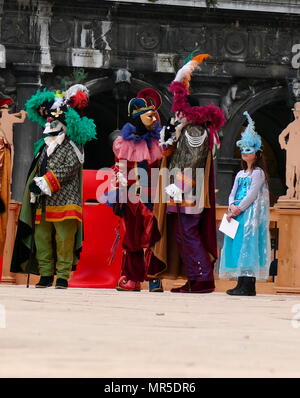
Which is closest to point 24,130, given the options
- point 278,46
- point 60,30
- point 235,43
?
point 60,30

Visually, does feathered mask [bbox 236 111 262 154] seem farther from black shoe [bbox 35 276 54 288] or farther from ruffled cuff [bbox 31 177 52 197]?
black shoe [bbox 35 276 54 288]

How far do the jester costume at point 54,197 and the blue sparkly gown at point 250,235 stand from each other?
1414 millimetres

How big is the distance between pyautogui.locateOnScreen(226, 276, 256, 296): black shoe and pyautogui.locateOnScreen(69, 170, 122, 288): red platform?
2.34 m

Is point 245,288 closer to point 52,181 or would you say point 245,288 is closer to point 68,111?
point 52,181

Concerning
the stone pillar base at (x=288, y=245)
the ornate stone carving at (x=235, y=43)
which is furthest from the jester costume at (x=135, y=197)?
the ornate stone carving at (x=235, y=43)

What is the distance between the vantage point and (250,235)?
36.2 feet

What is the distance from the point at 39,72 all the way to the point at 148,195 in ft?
45.0

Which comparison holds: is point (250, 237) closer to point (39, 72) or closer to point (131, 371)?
point (131, 371)

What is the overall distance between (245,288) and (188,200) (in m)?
0.93

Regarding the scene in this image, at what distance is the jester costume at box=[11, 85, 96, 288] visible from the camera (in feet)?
37.0

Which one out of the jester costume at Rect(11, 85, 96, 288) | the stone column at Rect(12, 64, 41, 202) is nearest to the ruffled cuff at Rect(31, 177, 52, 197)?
the jester costume at Rect(11, 85, 96, 288)

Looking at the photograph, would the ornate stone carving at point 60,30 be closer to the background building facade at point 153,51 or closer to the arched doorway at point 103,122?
the background building facade at point 153,51

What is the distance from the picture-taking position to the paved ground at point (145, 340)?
3.88m

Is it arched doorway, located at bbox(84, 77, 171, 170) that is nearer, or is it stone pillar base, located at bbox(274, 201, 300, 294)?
stone pillar base, located at bbox(274, 201, 300, 294)
